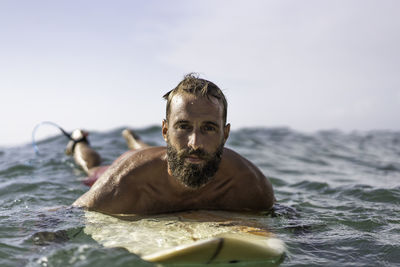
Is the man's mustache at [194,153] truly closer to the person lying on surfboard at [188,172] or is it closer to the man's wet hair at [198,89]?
the person lying on surfboard at [188,172]

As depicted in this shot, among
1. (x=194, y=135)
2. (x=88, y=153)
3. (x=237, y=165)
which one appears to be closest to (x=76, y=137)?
(x=88, y=153)

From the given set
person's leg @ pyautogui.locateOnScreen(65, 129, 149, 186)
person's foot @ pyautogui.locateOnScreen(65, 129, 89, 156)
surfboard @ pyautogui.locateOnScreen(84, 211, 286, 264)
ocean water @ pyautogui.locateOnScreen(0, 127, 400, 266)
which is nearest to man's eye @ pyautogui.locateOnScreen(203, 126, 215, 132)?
surfboard @ pyautogui.locateOnScreen(84, 211, 286, 264)

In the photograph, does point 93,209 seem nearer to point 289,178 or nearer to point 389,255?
point 389,255

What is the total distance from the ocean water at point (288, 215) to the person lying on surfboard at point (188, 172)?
30 centimetres

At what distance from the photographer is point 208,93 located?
3355 millimetres

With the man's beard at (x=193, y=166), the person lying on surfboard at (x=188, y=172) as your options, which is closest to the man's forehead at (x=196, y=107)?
the person lying on surfboard at (x=188, y=172)

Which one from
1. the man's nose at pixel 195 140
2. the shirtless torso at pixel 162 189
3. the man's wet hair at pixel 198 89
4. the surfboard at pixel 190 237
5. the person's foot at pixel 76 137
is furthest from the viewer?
the person's foot at pixel 76 137

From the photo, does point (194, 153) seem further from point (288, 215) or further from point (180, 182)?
point (288, 215)

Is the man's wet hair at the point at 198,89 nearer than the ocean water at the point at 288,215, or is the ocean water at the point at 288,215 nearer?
the ocean water at the point at 288,215

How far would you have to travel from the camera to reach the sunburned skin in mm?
3271

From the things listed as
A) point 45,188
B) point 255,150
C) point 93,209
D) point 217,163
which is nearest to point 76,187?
point 45,188

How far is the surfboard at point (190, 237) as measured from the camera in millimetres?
2531

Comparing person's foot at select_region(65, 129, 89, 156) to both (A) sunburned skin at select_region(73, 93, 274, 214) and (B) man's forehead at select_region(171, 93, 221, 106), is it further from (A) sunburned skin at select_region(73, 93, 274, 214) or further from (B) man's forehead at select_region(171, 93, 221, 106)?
(B) man's forehead at select_region(171, 93, 221, 106)

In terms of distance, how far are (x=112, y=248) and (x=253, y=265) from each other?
0.95 metres
